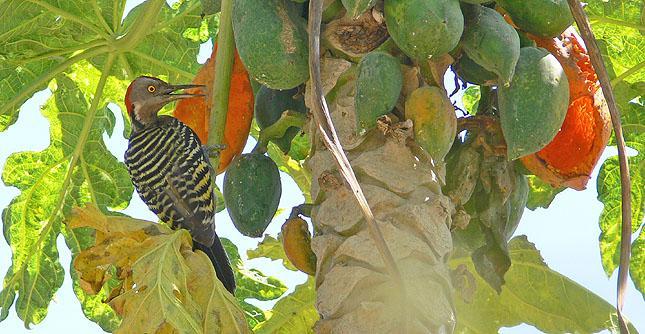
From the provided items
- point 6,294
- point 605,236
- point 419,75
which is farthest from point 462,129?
point 6,294

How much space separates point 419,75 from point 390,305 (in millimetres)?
492

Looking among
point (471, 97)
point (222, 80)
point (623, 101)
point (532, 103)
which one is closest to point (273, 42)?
point (222, 80)

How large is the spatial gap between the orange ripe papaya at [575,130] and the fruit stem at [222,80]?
0.66m

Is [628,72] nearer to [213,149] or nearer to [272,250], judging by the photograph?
[272,250]

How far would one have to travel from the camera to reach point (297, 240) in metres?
2.27

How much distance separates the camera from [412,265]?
6.18ft

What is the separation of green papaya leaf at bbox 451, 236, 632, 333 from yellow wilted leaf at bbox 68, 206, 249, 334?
1048 millimetres

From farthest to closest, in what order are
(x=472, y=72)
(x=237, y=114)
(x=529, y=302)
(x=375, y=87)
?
(x=529, y=302) < (x=237, y=114) < (x=472, y=72) < (x=375, y=87)

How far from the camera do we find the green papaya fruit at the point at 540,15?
6.98 feet

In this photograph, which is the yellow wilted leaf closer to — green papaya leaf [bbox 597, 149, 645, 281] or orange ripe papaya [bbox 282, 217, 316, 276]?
orange ripe papaya [bbox 282, 217, 316, 276]

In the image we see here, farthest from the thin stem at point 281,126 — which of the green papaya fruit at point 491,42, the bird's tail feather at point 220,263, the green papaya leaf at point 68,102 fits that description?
the green papaya leaf at point 68,102

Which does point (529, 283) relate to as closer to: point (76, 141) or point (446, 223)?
point (446, 223)

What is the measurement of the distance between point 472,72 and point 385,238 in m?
0.46

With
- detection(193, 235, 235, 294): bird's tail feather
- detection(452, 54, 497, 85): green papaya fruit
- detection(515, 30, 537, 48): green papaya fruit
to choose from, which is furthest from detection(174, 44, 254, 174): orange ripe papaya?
detection(515, 30, 537, 48): green papaya fruit
